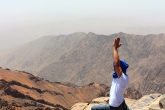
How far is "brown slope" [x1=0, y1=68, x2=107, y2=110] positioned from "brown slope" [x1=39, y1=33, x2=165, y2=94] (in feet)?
152

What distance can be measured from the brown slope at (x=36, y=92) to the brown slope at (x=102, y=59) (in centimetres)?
4643

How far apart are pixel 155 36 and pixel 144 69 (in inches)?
1312

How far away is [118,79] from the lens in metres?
5.05

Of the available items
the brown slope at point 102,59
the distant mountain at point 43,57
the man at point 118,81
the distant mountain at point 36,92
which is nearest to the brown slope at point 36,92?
the distant mountain at point 36,92

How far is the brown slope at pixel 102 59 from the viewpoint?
341 ft

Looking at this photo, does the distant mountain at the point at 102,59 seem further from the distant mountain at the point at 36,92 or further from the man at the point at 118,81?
the man at the point at 118,81

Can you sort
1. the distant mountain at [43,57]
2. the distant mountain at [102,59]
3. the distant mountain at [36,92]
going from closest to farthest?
the distant mountain at [36,92], the distant mountain at [102,59], the distant mountain at [43,57]

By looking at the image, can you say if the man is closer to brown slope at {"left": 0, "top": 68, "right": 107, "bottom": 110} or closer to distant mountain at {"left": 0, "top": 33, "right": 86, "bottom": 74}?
brown slope at {"left": 0, "top": 68, "right": 107, "bottom": 110}

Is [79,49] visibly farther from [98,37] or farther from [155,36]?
[155,36]

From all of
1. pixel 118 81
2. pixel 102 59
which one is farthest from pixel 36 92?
pixel 102 59

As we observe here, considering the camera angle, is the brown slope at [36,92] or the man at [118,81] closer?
the man at [118,81]

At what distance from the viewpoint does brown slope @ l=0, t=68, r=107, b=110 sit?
118 feet

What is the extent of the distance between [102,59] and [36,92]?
Answer: 77420 millimetres

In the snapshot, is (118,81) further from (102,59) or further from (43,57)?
(43,57)
